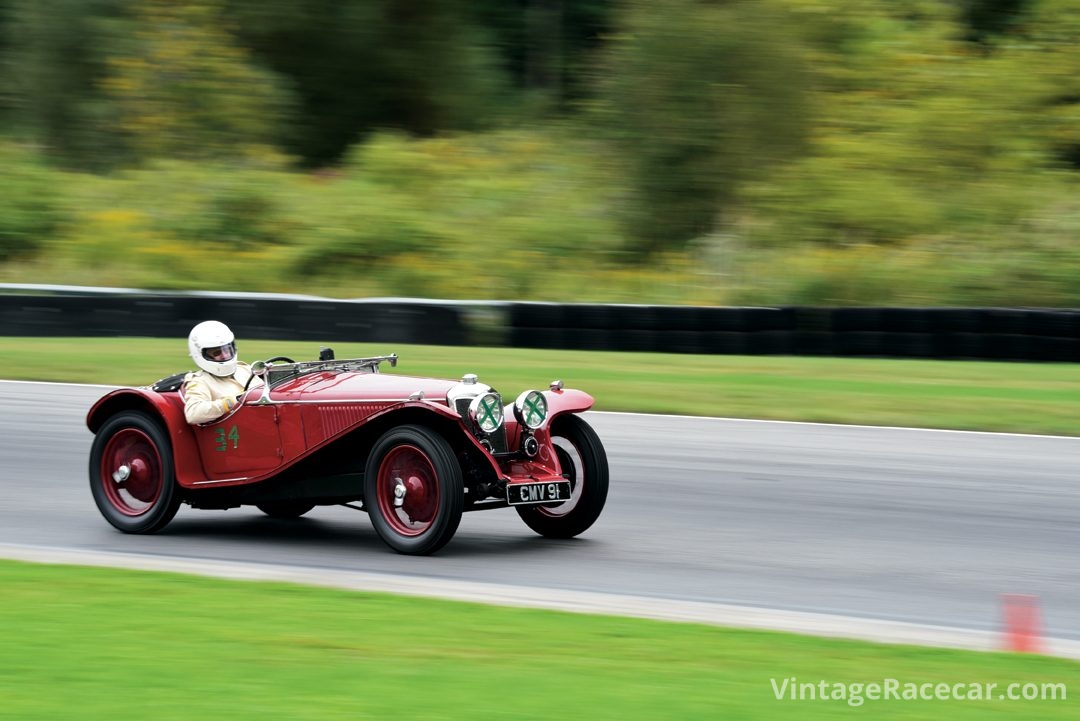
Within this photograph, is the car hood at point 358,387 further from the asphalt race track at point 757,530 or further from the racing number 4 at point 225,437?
the asphalt race track at point 757,530

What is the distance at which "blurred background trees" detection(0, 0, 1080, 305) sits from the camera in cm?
2472

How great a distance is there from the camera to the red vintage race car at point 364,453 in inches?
287

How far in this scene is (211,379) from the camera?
7973mm

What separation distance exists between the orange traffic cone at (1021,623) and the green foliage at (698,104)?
19193 millimetres

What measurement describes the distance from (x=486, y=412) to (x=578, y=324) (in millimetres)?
10682

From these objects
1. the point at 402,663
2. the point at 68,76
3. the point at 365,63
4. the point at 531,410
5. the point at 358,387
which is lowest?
the point at 402,663

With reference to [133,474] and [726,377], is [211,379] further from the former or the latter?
[726,377]

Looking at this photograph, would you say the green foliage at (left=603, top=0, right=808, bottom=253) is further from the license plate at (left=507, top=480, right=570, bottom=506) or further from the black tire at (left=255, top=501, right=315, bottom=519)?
the license plate at (left=507, top=480, right=570, bottom=506)

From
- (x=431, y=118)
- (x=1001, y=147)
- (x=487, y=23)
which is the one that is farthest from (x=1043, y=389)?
(x=487, y=23)

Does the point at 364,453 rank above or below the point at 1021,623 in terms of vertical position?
above

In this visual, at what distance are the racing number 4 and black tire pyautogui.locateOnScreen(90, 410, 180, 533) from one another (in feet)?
0.91

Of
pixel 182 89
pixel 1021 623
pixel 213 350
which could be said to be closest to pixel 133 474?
pixel 213 350

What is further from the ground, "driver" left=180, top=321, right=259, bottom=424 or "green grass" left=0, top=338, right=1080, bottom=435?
"driver" left=180, top=321, right=259, bottom=424

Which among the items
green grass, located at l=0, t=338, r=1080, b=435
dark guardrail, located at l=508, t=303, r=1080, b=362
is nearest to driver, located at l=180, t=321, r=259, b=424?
green grass, located at l=0, t=338, r=1080, b=435
